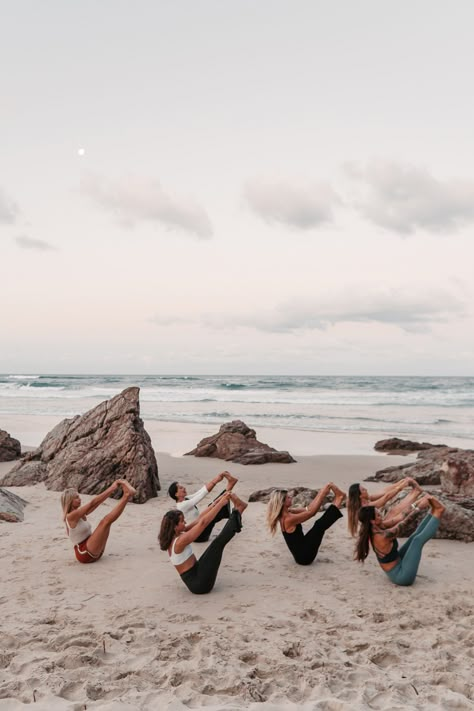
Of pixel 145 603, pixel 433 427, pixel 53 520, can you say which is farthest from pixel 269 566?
pixel 433 427

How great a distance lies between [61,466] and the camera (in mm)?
13117

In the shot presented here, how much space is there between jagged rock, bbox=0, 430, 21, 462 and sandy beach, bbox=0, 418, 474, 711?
9.13 meters

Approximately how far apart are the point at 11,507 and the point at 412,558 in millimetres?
7867

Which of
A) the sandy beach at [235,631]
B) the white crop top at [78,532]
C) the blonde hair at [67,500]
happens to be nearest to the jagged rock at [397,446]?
the sandy beach at [235,631]

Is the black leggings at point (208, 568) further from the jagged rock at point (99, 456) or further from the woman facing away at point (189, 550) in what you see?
the jagged rock at point (99, 456)

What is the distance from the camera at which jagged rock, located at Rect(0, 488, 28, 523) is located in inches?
386

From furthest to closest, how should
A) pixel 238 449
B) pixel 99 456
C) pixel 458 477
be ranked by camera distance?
1. pixel 238 449
2. pixel 99 456
3. pixel 458 477

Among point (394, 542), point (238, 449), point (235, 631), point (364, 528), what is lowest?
point (238, 449)

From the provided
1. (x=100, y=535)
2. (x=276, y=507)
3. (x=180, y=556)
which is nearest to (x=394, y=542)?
(x=276, y=507)

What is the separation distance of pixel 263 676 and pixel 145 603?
6.78 feet

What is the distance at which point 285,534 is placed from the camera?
7.43 metres

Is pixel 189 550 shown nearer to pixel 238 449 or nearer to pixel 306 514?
pixel 306 514

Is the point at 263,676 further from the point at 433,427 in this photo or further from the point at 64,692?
the point at 433,427

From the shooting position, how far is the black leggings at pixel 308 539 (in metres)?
7.39
